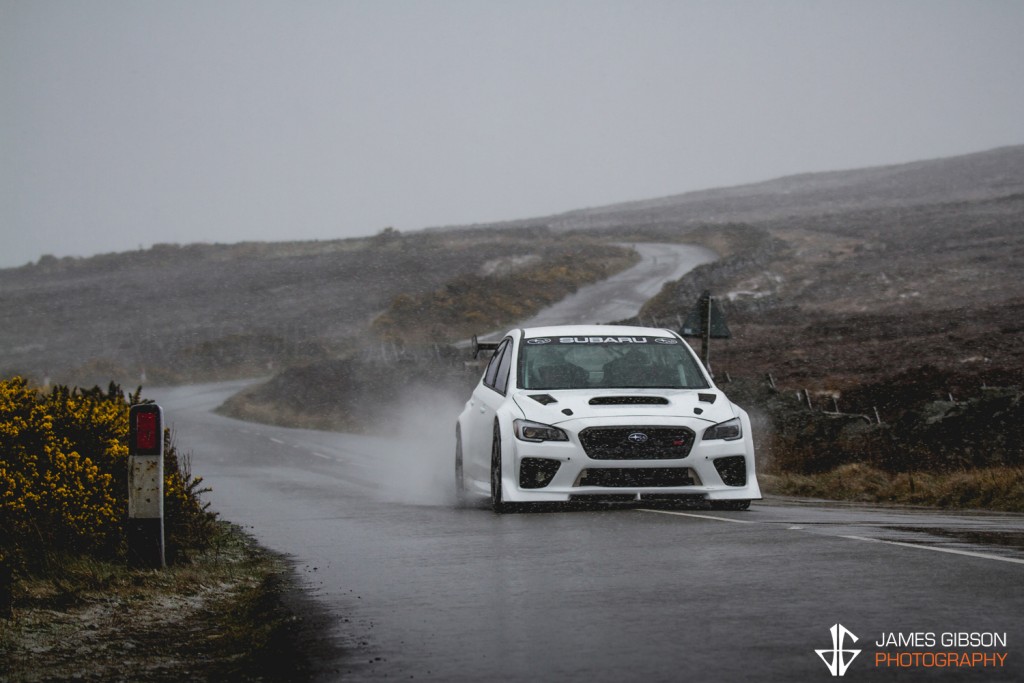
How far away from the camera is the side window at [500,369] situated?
14208 mm

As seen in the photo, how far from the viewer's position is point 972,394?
27453 mm

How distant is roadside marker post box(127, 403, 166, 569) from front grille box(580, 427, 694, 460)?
424 centimetres

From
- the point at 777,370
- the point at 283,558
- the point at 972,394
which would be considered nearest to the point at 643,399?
the point at 283,558

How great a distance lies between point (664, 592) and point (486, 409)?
6.63 metres

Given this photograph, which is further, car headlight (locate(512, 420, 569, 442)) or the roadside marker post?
car headlight (locate(512, 420, 569, 442))

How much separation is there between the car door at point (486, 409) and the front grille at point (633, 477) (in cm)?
121

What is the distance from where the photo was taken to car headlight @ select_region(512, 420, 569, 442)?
1260 cm

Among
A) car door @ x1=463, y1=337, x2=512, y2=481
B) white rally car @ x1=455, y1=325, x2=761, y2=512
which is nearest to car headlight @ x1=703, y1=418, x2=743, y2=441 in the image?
A: white rally car @ x1=455, y1=325, x2=761, y2=512

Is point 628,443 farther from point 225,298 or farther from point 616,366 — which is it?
point 225,298

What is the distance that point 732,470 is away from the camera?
12867 mm

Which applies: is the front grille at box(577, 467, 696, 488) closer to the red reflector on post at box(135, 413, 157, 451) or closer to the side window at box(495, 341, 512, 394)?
the side window at box(495, 341, 512, 394)

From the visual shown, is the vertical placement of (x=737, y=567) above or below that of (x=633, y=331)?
below

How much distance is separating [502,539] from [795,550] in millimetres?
2377

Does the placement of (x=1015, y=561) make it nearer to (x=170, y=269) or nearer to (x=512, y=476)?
(x=512, y=476)
